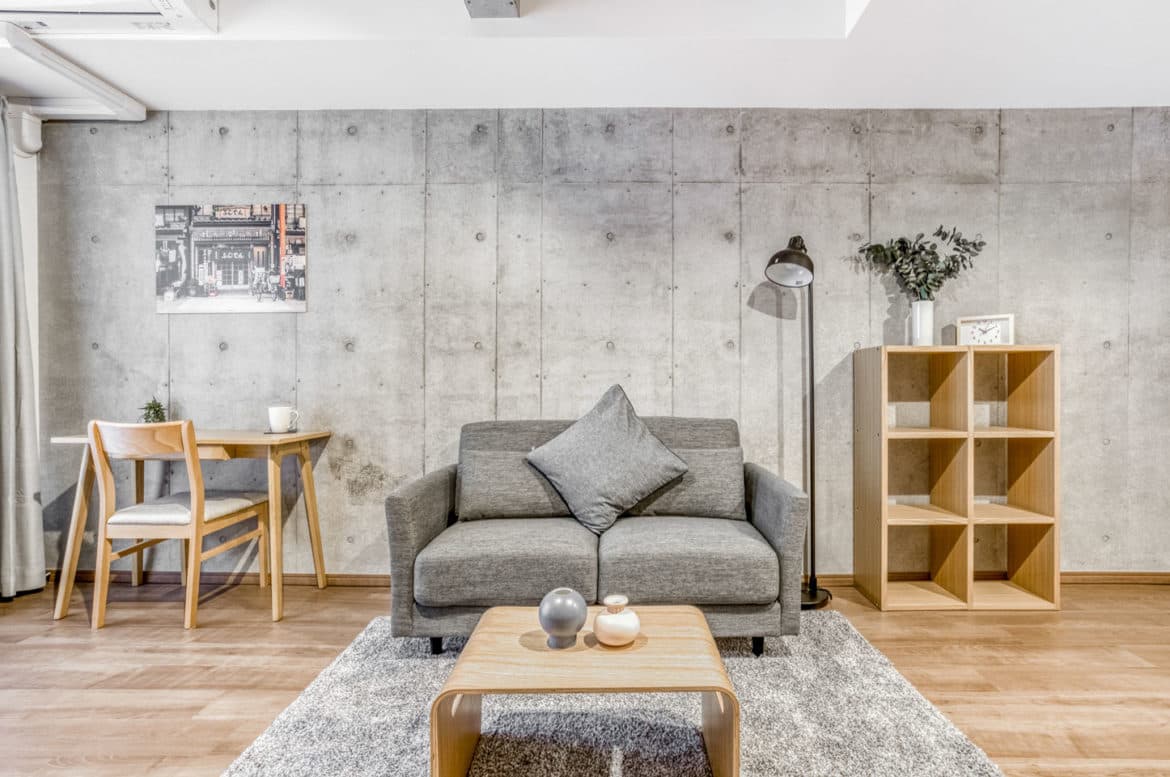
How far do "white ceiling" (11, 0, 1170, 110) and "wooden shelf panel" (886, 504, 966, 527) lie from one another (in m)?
2.18

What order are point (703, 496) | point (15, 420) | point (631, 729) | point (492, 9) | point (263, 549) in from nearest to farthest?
point (631, 729) < point (492, 9) < point (703, 496) < point (15, 420) < point (263, 549)

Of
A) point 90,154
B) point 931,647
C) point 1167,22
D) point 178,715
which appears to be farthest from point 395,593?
point 1167,22

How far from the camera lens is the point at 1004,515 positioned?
299 cm

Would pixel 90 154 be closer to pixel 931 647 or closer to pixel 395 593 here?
pixel 395 593

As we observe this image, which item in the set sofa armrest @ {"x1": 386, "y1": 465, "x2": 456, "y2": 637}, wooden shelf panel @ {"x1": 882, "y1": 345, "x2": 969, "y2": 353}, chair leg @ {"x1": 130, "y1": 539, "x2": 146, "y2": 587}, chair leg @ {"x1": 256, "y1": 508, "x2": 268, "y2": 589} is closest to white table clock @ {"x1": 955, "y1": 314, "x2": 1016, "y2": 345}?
wooden shelf panel @ {"x1": 882, "y1": 345, "x2": 969, "y2": 353}

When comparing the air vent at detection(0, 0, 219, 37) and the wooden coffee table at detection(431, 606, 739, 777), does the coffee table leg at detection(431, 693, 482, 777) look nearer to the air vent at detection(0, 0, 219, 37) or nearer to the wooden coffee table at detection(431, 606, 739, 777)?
the wooden coffee table at detection(431, 606, 739, 777)

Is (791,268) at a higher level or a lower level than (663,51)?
lower

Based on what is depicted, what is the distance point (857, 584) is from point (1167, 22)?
2.89 metres

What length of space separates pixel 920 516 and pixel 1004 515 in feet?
1.41

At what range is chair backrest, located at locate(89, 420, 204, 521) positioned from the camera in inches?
104

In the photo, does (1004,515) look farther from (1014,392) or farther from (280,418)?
(280,418)

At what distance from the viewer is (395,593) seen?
2324 mm

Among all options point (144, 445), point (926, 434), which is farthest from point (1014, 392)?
point (144, 445)

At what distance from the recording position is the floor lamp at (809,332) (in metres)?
2.92
